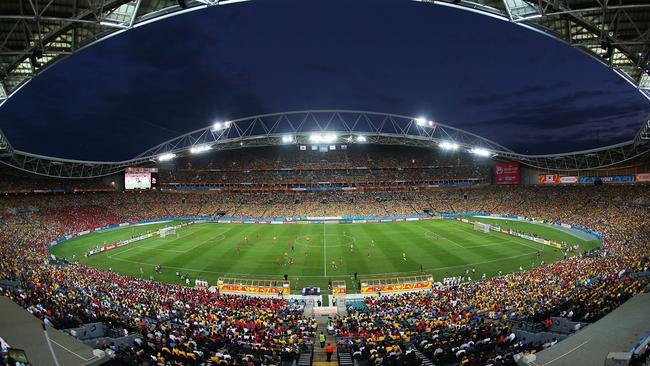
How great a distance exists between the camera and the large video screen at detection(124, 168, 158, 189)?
252ft

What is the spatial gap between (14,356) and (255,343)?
788 centimetres

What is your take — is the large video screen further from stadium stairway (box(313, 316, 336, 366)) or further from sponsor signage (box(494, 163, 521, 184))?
sponsor signage (box(494, 163, 521, 184))

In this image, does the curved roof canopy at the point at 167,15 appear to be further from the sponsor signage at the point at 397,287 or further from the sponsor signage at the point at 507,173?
the sponsor signage at the point at 507,173

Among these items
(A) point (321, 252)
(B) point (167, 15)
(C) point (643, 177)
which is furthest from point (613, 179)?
(B) point (167, 15)

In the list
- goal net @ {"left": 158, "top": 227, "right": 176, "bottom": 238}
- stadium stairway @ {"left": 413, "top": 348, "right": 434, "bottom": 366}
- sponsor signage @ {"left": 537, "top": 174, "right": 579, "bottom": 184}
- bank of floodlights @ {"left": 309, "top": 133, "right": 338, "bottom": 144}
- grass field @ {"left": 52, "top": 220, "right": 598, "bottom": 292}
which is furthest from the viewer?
sponsor signage @ {"left": 537, "top": 174, "right": 579, "bottom": 184}

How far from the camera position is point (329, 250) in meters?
42.9

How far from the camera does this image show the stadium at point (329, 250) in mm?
12891

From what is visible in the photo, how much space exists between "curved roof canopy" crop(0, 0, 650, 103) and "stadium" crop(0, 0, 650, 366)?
12 cm

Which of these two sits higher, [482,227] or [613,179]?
[613,179]

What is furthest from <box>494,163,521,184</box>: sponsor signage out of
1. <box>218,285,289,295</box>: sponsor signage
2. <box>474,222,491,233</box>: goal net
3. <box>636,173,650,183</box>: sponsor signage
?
<box>218,285,289,295</box>: sponsor signage

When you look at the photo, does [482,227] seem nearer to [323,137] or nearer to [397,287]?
[323,137]

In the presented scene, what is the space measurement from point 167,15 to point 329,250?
A: 102 feet

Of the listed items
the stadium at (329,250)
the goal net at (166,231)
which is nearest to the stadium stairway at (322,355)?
the stadium at (329,250)

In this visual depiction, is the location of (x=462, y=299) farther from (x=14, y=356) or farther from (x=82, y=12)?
(x=82, y=12)
